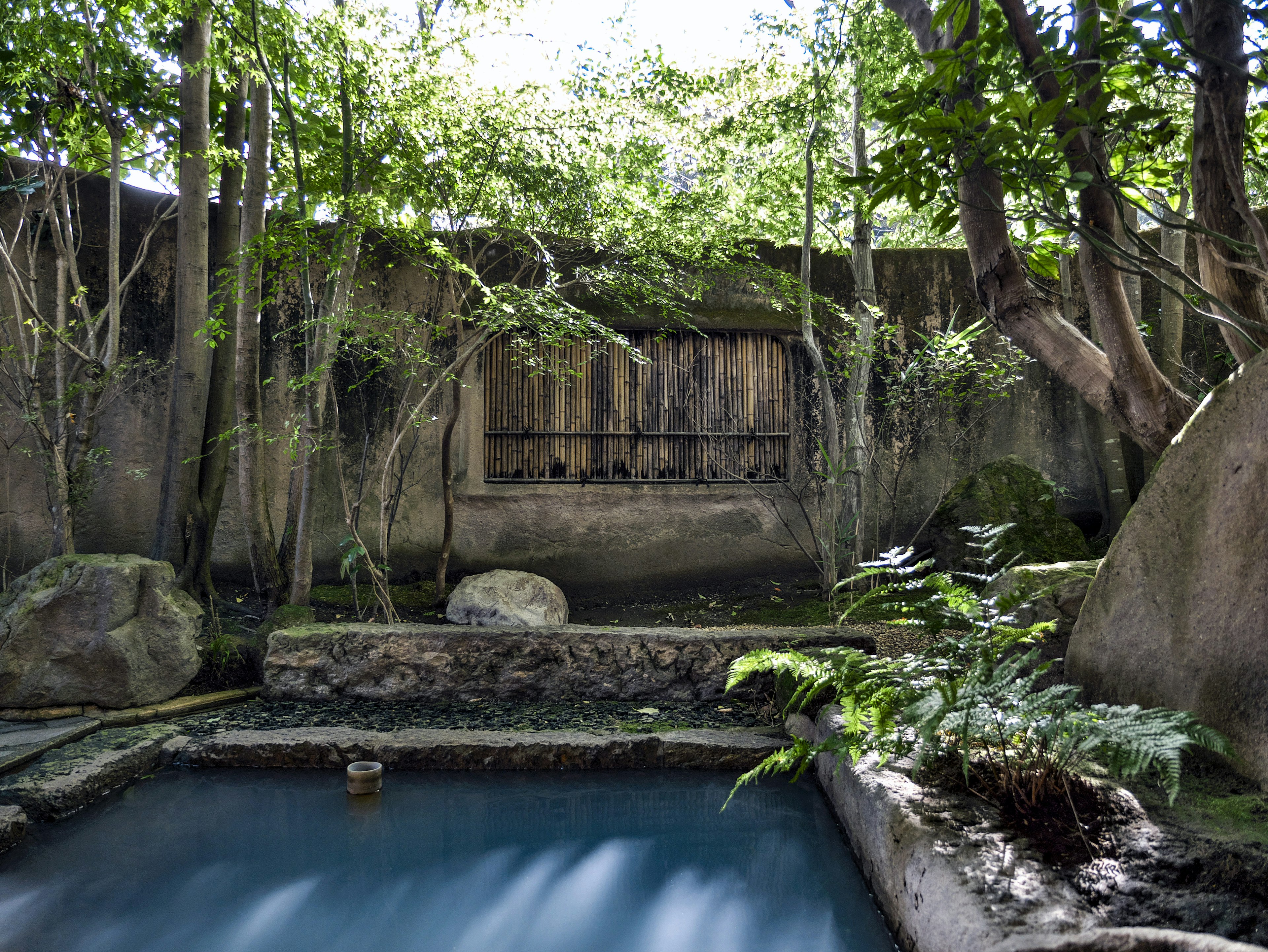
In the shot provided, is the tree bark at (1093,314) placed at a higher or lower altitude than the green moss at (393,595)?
higher

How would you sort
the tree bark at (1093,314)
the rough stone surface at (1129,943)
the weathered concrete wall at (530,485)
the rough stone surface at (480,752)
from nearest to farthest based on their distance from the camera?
1. the rough stone surface at (1129,943)
2. the tree bark at (1093,314)
3. the rough stone surface at (480,752)
4. the weathered concrete wall at (530,485)

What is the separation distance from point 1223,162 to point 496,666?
11.7ft

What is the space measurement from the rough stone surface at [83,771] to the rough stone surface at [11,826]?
0.12 m

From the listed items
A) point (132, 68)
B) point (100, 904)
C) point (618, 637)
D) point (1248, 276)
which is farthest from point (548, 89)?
point (100, 904)

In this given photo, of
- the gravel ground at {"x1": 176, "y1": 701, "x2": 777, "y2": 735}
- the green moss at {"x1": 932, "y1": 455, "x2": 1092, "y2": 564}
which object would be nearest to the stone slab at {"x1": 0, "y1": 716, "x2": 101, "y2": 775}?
the gravel ground at {"x1": 176, "y1": 701, "x2": 777, "y2": 735}

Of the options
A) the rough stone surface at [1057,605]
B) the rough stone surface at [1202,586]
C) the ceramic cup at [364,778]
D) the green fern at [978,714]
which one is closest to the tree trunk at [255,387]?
the ceramic cup at [364,778]

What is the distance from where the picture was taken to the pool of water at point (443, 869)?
2.12m

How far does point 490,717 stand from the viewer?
148 inches

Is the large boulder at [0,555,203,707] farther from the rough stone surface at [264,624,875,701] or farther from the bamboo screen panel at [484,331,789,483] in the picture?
the bamboo screen panel at [484,331,789,483]

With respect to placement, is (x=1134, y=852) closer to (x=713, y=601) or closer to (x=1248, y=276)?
(x=1248, y=276)

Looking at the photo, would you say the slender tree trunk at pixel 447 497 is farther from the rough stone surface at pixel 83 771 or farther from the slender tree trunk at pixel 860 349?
the slender tree trunk at pixel 860 349

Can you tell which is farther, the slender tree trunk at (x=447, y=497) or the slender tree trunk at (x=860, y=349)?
the slender tree trunk at (x=860, y=349)

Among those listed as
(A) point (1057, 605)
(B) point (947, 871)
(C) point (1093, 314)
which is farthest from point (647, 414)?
(B) point (947, 871)

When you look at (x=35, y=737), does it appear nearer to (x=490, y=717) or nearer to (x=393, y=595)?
(x=490, y=717)
